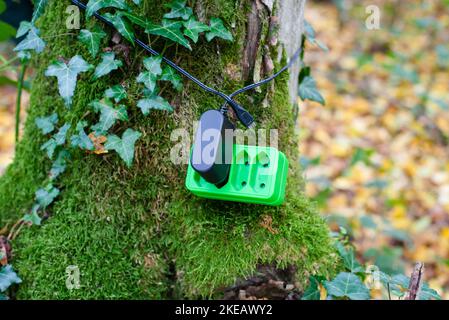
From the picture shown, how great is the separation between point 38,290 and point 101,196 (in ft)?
1.20

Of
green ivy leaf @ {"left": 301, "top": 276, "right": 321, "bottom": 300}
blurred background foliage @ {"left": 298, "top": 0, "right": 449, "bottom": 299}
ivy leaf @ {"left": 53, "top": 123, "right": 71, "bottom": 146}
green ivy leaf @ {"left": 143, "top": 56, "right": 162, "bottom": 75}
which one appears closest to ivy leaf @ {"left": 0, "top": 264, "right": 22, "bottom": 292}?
ivy leaf @ {"left": 53, "top": 123, "right": 71, "bottom": 146}

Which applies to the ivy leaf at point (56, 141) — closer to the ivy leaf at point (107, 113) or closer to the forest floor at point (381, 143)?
the ivy leaf at point (107, 113)

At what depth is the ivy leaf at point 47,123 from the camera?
4.88ft

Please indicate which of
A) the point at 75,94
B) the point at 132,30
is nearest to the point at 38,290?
the point at 75,94

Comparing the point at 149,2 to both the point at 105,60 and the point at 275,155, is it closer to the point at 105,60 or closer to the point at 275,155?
the point at 105,60

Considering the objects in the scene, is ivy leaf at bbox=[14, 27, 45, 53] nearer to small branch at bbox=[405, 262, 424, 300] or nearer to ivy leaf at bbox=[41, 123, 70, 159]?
ivy leaf at bbox=[41, 123, 70, 159]

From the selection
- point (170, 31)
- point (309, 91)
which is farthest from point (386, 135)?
point (170, 31)

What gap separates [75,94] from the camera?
145 centimetres

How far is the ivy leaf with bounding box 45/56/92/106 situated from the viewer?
4.29 feet

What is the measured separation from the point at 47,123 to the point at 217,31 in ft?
2.13

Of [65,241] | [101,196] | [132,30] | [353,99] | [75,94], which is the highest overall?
[353,99]

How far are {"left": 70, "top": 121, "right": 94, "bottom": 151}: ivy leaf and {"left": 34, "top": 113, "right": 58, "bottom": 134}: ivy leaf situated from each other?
0.15m
